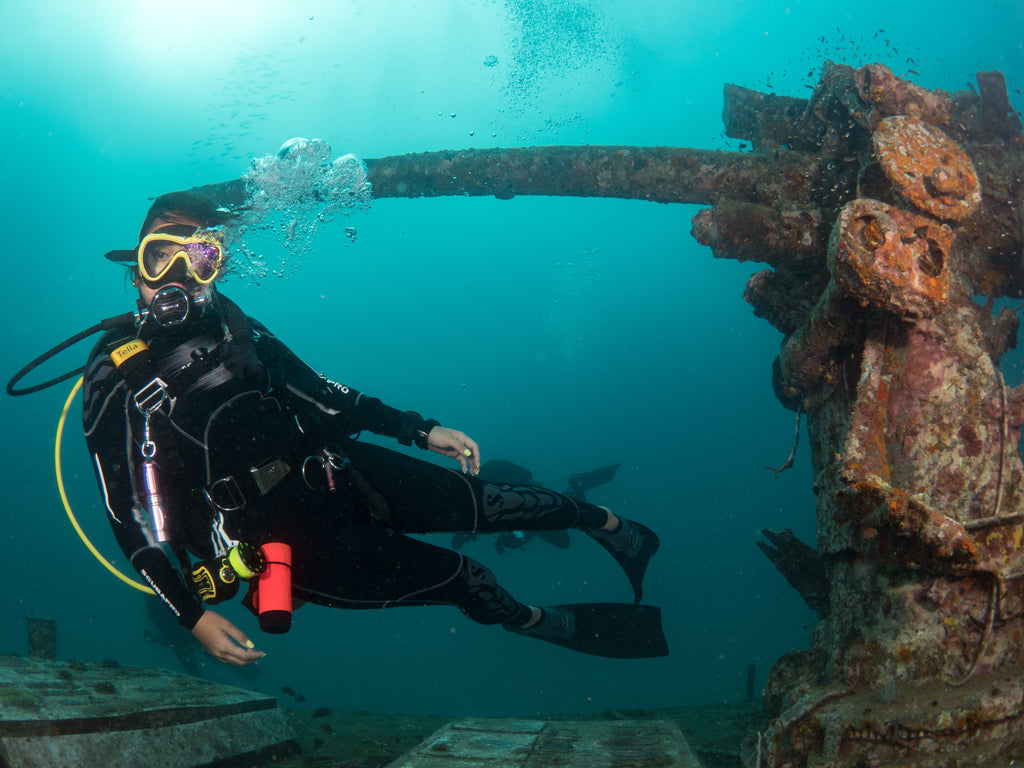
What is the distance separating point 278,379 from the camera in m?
3.41

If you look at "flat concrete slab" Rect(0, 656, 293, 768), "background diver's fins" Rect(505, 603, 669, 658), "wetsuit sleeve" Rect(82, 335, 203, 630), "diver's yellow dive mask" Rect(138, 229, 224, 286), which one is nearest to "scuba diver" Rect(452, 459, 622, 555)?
"background diver's fins" Rect(505, 603, 669, 658)

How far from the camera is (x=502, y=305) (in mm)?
83188

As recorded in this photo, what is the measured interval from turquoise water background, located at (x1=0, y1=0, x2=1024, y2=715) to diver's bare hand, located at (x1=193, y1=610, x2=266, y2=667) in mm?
11695

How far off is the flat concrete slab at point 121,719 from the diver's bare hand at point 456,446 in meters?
2.61

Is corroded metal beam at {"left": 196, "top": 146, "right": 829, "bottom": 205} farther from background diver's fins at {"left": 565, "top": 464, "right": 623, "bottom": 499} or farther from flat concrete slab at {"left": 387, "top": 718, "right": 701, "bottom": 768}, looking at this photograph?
background diver's fins at {"left": 565, "top": 464, "right": 623, "bottom": 499}

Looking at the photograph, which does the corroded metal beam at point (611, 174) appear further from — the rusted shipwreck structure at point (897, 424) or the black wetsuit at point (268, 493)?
the black wetsuit at point (268, 493)

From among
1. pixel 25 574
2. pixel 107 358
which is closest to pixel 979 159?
pixel 107 358

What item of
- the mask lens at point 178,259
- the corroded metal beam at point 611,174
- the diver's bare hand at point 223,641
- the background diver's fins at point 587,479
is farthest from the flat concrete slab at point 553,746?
the background diver's fins at point 587,479

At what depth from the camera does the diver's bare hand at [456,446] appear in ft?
11.8

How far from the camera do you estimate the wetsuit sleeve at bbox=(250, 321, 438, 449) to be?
346 centimetres

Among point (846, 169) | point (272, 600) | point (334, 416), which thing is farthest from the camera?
→ point (846, 169)

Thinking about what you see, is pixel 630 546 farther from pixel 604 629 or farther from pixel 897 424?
pixel 897 424

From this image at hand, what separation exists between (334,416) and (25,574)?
71531 millimetres

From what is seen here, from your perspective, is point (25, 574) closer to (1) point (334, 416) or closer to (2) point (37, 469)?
(2) point (37, 469)
